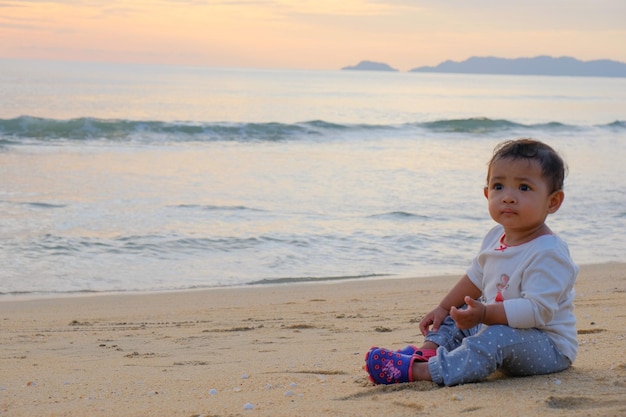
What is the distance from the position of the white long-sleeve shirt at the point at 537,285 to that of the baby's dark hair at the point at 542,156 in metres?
0.24

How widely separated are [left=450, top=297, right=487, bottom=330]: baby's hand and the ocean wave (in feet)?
72.8

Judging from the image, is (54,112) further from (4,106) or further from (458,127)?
(458,127)

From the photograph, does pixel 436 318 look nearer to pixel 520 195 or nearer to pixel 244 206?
pixel 520 195

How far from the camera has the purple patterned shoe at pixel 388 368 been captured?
3.24m

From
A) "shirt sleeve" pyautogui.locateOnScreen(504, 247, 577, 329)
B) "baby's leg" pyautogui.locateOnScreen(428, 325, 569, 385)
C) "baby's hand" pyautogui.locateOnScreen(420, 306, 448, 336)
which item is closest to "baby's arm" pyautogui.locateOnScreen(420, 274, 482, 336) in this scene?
"baby's hand" pyautogui.locateOnScreen(420, 306, 448, 336)

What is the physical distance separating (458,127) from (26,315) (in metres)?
29.7

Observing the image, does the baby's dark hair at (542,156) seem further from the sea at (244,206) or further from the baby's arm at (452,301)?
the sea at (244,206)

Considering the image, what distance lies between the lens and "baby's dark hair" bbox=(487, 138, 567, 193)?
10.5 feet

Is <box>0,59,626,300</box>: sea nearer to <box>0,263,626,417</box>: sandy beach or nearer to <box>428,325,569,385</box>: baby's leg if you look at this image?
<box>0,263,626,417</box>: sandy beach

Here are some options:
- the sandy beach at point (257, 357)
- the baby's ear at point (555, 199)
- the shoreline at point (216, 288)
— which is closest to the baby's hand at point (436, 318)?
the sandy beach at point (257, 357)

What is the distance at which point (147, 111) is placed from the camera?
36.5 meters

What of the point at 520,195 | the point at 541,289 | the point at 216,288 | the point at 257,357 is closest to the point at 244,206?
the point at 216,288

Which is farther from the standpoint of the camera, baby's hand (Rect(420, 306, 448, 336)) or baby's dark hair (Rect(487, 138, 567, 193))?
baby's hand (Rect(420, 306, 448, 336))

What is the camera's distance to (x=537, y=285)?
311 cm
